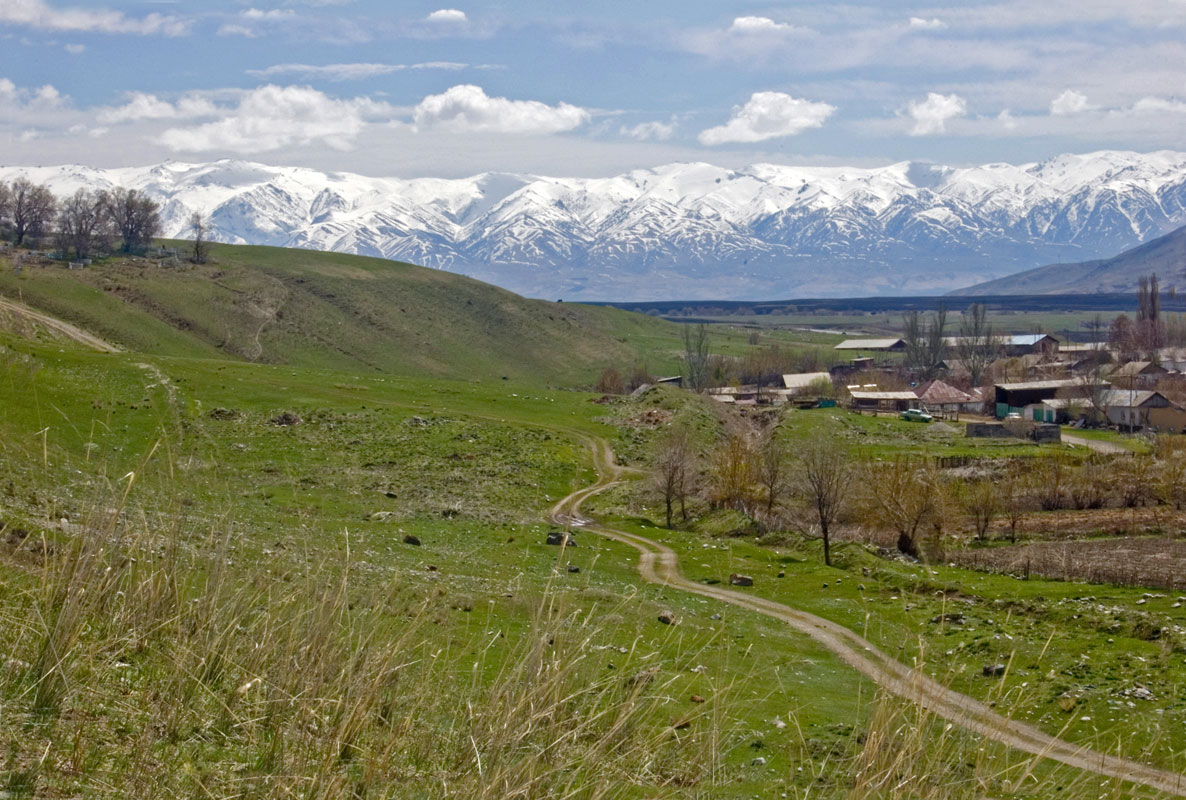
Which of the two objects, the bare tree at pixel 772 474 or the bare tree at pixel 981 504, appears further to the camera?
the bare tree at pixel 772 474

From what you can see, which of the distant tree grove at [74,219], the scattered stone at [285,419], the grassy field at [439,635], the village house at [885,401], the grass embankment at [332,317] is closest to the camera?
the grassy field at [439,635]

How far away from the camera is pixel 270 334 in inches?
5172

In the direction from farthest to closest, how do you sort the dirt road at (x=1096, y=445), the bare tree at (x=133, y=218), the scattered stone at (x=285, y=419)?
1. the bare tree at (x=133, y=218)
2. the dirt road at (x=1096, y=445)
3. the scattered stone at (x=285, y=419)

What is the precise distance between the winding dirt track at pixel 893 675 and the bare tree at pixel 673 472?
3898mm

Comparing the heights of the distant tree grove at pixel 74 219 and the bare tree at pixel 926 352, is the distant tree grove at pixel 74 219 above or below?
above

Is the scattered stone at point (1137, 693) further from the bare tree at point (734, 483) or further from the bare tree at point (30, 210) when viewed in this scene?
the bare tree at point (30, 210)

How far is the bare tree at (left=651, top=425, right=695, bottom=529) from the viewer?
50.0 metres

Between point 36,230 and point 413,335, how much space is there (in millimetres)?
51574

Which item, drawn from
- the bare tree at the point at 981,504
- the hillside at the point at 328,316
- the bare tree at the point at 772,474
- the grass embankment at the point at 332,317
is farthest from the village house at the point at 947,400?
the bare tree at the point at 772,474

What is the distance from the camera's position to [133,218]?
15262 cm

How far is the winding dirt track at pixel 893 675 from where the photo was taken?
7.30m

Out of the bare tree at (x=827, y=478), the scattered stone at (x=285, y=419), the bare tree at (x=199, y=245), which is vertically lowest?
the bare tree at (x=827, y=478)

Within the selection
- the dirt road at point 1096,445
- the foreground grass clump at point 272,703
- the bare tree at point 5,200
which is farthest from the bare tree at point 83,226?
the foreground grass clump at point 272,703

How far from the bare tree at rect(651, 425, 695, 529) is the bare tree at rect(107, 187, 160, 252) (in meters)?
121
